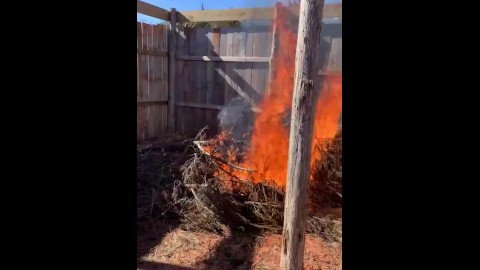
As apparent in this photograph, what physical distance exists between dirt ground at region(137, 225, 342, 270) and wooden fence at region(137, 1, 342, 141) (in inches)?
104

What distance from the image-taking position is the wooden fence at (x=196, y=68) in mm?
5719

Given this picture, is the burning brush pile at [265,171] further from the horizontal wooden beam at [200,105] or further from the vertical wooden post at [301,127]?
the vertical wooden post at [301,127]

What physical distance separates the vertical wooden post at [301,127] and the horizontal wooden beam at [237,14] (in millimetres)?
2173

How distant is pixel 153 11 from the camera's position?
19.3ft

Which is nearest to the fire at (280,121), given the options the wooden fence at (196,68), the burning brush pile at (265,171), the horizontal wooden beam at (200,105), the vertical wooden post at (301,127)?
the burning brush pile at (265,171)

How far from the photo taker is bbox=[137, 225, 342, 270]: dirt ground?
10.6 ft

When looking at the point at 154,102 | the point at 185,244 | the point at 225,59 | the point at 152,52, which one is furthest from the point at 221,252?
the point at 152,52

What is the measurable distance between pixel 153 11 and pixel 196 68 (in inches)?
45.3

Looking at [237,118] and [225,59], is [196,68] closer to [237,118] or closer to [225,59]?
[225,59]
